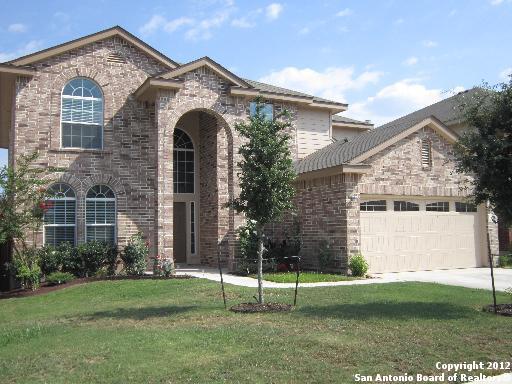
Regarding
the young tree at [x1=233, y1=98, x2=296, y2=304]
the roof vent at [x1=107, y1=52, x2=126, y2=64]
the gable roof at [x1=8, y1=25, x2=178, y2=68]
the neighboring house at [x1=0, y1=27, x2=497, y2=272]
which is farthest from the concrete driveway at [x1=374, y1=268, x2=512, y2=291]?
the roof vent at [x1=107, y1=52, x2=126, y2=64]

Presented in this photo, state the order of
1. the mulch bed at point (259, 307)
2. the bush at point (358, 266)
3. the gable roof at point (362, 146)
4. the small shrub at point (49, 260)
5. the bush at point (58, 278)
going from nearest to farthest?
the mulch bed at point (259, 307) → the bush at point (58, 278) → the small shrub at point (49, 260) → the bush at point (358, 266) → the gable roof at point (362, 146)

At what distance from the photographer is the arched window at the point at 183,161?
21.0 meters

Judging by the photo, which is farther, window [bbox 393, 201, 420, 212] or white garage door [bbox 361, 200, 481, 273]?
window [bbox 393, 201, 420, 212]

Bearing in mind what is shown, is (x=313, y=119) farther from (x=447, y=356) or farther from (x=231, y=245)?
(x=447, y=356)

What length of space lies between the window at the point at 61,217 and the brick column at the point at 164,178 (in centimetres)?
288

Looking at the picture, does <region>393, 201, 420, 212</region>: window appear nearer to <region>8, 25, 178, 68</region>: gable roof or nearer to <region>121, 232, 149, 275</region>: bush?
<region>121, 232, 149, 275</region>: bush

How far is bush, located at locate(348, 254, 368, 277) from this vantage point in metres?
16.3

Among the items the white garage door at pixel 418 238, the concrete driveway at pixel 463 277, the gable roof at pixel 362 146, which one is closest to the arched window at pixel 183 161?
the gable roof at pixel 362 146

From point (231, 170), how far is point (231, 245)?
2.66 m

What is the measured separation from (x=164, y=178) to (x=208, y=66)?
4380 millimetres

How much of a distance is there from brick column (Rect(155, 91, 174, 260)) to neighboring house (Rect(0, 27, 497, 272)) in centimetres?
4

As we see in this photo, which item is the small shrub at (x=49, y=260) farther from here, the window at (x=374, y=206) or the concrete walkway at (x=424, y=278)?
the window at (x=374, y=206)

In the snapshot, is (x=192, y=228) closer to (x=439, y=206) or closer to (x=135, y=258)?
(x=135, y=258)

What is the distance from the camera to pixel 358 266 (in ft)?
53.5
